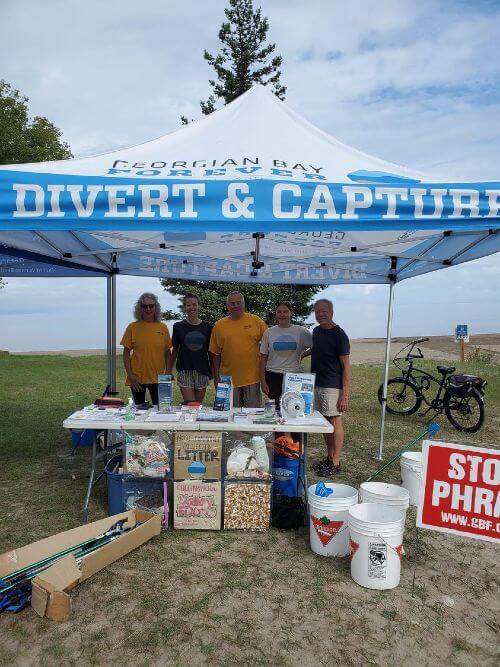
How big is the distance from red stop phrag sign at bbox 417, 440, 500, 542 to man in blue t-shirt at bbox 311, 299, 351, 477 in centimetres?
180

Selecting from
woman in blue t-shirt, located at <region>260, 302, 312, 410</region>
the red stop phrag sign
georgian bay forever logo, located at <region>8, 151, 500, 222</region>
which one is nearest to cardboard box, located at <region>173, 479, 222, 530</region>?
the red stop phrag sign

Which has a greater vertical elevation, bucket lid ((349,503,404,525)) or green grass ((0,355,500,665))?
bucket lid ((349,503,404,525))

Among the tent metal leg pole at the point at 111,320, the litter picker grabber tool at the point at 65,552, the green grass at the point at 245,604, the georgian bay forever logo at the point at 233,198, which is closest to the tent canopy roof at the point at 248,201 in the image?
the georgian bay forever logo at the point at 233,198

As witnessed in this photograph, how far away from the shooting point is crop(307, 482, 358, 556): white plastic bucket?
3377 millimetres

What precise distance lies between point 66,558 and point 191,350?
2.72 metres

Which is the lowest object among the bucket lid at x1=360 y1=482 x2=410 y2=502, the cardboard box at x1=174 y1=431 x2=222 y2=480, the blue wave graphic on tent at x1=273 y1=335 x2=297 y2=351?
the bucket lid at x1=360 y1=482 x2=410 y2=502

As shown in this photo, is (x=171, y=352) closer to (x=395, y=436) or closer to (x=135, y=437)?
(x=135, y=437)

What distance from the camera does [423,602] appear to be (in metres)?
2.95

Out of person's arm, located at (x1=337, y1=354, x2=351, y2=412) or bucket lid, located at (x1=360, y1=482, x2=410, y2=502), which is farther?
person's arm, located at (x1=337, y1=354, x2=351, y2=412)

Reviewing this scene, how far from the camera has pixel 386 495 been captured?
3492mm

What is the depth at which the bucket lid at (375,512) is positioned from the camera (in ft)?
11.0

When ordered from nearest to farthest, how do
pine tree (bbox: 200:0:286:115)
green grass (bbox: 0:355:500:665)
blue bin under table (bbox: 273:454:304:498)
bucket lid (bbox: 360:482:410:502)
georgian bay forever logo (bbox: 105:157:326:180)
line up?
green grass (bbox: 0:355:500:665) < georgian bay forever logo (bbox: 105:157:326:180) < bucket lid (bbox: 360:482:410:502) < blue bin under table (bbox: 273:454:304:498) < pine tree (bbox: 200:0:286:115)

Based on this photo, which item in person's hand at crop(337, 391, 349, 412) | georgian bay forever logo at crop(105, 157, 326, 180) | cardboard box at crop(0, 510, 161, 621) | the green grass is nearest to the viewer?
the green grass

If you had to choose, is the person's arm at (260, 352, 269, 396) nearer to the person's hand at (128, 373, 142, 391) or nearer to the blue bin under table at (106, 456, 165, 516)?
the person's hand at (128, 373, 142, 391)
